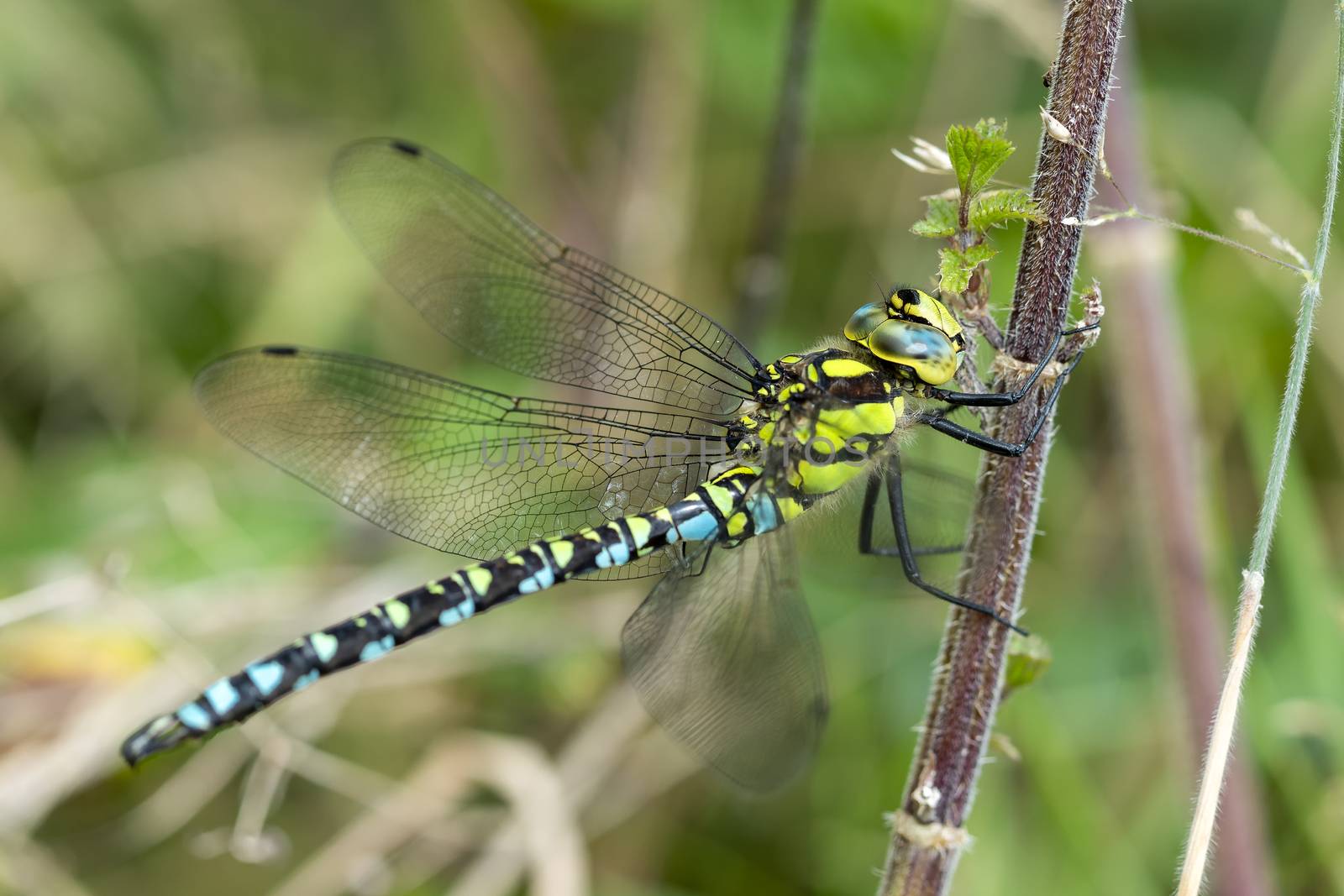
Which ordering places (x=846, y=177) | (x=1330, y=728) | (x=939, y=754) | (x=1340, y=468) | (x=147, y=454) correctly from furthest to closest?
(x=846, y=177) < (x=147, y=454) < (x=1340, y=468) < (x=1330, y=728) < (x=939, y=754)

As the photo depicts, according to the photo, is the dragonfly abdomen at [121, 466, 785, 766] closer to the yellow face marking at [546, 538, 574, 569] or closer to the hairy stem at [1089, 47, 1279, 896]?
the yellow face marking at [546, 538, 574, 569]

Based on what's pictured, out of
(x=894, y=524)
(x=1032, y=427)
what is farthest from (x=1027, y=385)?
(x=894, y=524)

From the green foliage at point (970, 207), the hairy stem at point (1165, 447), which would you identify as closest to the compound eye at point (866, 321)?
the green foliage at point (970, 207)

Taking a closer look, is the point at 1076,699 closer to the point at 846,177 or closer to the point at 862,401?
the point at 862,401

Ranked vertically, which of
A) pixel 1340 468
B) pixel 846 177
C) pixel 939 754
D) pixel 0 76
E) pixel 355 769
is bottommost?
pixel 355 769

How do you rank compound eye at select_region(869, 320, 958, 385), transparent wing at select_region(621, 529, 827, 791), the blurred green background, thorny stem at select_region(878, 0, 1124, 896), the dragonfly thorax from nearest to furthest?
1. thorny stem at select_region(878, 0, 1124, 896)
2. compound eye at select_region(869, 320, 958, 385)
3. the dragonfly thorax
4. transparent wing at select_region(621, 529, 827, 791)
5. the blurred green background

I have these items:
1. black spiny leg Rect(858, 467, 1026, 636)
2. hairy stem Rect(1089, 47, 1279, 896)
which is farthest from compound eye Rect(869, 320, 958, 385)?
hairy stem Rect(1089, 47, 1279, 896)

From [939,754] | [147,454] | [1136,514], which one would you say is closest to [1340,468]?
[1136,514]
